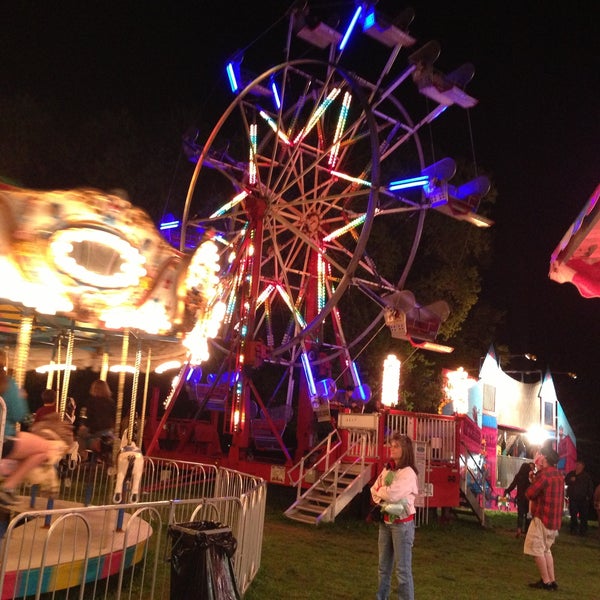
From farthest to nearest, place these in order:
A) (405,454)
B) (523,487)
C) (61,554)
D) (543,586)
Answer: (523,487) → (543,586) → (405,454) → (61,554)

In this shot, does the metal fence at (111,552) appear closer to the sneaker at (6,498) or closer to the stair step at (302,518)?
the sneaker at (6,498)

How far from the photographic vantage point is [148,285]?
627 centimetres

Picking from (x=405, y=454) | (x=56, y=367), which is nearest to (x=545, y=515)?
(x=405, y=454)

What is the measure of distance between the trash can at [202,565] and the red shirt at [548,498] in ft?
14.9

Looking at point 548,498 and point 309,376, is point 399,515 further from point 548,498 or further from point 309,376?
point 309,376

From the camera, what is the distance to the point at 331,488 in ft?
42.0

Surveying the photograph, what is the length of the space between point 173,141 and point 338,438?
11.4 m

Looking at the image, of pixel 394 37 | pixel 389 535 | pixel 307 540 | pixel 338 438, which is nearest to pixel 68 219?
pixel 389 535

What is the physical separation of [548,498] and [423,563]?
253 centimetres

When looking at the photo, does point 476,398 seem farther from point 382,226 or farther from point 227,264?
point 227,264

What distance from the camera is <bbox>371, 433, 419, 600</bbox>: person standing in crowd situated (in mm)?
5574

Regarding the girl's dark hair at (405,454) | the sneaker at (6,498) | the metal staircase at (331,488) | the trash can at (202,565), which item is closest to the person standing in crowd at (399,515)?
the girl's dark hair at (405,454)

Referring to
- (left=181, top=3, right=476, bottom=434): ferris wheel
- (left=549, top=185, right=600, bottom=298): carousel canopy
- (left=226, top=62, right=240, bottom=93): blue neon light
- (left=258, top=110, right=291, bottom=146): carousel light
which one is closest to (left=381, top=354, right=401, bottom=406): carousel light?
(left=181, top=3, right=476, bottom=434): ferris wheel

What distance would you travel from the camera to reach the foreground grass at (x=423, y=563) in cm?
736
